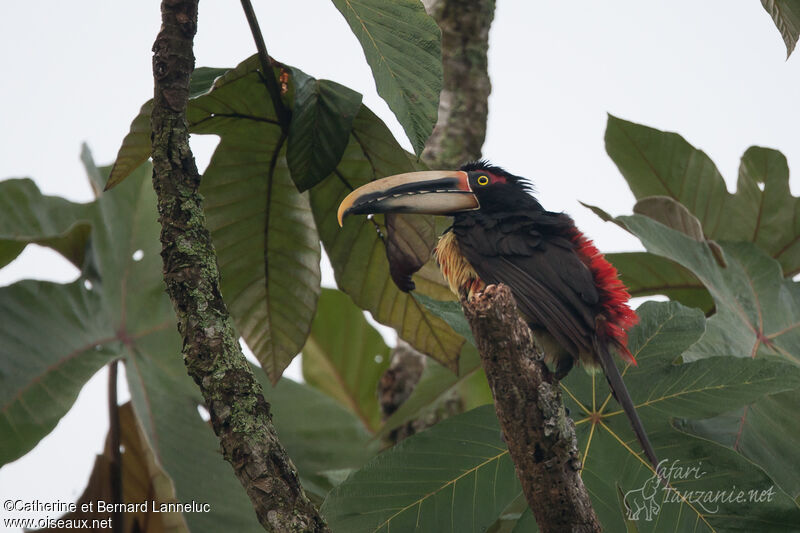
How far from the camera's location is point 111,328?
3.28 metres

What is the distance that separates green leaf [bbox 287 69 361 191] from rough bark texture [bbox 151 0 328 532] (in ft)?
1.42

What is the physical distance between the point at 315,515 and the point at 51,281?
6.23ft

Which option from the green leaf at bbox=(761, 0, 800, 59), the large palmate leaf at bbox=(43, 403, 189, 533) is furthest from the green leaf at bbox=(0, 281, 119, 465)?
the green leaf at bbox=(761, 0, 800, 59)

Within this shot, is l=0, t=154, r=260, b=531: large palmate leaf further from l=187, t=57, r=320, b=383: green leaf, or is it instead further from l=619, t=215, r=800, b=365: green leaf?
l=619, t=215, r=800, b=365: green leaf

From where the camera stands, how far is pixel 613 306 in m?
2.52

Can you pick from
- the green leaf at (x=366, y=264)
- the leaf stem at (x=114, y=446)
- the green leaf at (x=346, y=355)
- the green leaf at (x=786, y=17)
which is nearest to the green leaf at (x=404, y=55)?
the green leaf at (x=366, y=264)

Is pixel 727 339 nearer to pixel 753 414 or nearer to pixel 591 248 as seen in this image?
pixel 753 414

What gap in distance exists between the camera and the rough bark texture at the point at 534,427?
65.3 inches

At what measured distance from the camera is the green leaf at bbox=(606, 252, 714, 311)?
134 inches

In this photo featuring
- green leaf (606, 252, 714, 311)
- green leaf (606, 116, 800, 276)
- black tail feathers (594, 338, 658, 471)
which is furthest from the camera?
green leaf (606, 116, 800, 276)

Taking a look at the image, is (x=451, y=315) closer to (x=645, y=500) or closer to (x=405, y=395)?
(x=645, y=500)

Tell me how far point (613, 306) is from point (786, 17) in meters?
1.00

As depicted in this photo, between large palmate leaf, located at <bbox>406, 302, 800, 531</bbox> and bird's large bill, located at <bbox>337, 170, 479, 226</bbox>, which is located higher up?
bird's large bill, located at <bbox>337, 170, 479, 226</bbox>

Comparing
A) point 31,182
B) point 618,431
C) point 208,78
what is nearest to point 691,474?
point 618,431
